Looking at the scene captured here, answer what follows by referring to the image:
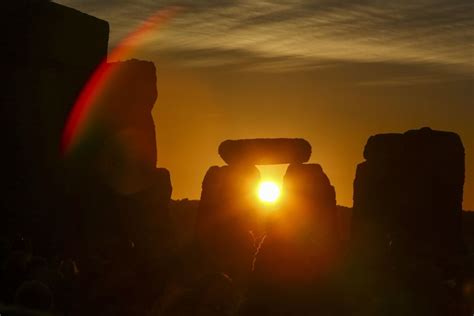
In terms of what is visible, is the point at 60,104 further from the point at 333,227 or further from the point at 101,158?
the point at 333,227

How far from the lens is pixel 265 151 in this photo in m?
22.2

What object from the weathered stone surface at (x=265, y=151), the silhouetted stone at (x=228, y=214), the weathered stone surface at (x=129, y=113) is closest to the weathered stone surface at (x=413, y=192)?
the weathered stone surface at (x=265, y=151)

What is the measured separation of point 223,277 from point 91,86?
5.11 meters

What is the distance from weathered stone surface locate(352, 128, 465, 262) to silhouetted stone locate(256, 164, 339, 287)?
8.99 feet

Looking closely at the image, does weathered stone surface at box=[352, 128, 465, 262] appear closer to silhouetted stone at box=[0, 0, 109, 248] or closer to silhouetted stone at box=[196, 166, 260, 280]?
silhouetted stone at box=[196, 166, 260, 280]

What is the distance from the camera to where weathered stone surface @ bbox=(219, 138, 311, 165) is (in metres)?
22.0

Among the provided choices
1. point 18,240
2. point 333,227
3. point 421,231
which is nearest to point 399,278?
point 18,240

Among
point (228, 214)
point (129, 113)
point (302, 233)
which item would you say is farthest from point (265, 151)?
point (302, 233)

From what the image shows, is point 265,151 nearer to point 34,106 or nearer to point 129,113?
point 129,113

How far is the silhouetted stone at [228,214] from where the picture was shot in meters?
19.5

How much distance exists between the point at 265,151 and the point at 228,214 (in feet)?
6.52

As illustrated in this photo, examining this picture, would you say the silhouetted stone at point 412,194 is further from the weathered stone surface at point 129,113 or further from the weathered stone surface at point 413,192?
the weathered stone surface at point 129,113

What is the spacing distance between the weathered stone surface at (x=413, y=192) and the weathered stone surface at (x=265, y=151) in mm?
2709

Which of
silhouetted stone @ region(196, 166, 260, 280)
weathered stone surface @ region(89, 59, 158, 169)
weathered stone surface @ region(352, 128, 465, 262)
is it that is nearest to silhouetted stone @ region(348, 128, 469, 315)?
weathered stone surface @ region(352, 128, 465, 262)
